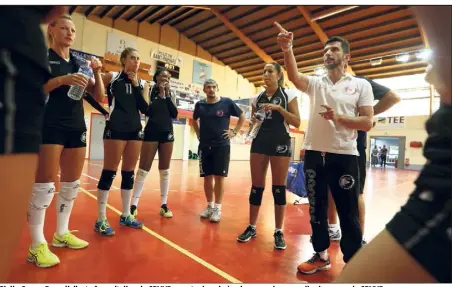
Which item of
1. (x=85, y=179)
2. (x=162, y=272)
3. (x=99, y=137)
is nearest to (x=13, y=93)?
(x=162, y=272)

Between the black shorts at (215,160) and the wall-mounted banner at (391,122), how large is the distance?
18109mm

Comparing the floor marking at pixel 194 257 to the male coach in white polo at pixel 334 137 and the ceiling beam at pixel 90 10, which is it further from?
the ceiling beam at pixel 90 10

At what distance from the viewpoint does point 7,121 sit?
0.58 meters

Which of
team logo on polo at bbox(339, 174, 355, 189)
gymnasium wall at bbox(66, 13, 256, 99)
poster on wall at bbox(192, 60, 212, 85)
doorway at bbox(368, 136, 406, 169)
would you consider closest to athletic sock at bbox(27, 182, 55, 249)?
team logo on polo at bbox(339, 174, 355, 189)

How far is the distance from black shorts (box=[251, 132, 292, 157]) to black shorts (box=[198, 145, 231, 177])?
0.93 meters

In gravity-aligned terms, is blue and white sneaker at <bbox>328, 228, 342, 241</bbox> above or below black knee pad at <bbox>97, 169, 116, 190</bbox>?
below

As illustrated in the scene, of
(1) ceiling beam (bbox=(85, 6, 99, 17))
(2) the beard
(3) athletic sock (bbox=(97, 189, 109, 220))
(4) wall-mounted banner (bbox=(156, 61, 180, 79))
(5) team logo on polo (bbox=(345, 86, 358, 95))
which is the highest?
(1) ceiling beam (bbox=(85, 6, 99, 17))

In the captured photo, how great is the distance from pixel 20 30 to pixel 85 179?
6.68m

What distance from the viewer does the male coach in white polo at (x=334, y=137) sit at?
2.01 metres

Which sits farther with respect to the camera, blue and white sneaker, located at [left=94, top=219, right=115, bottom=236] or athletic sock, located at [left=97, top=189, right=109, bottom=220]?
athletic sock, located at [left=97, top=189, right=109, bottom=220]

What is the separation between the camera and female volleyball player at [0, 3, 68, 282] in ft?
1.87

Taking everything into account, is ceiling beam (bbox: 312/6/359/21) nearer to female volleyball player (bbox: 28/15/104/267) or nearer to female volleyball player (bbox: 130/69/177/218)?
female volleyball player (bbox: 130/69/177/218)

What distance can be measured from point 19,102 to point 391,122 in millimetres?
22458

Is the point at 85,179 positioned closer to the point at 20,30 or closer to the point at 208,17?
the point at 20,30
